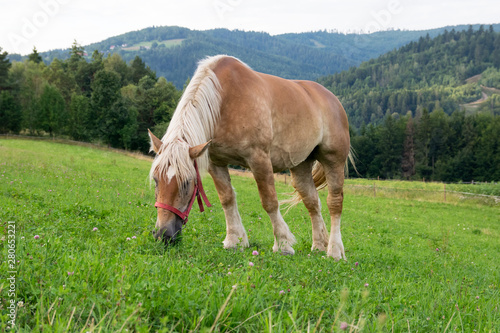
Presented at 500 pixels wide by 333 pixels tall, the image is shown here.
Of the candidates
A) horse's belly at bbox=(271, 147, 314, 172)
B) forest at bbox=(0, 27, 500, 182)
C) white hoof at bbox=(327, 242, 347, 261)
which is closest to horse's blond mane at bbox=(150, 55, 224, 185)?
horse's belly at bbox=(271, 147, 314, 172)

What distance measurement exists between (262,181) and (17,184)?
8.02m

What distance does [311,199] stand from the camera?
700 centimetres

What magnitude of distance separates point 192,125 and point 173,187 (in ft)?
2.85

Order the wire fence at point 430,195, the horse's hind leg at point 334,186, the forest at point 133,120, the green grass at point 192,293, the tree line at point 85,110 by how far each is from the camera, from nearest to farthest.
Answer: the green grass at point 192,293, the horse's hind leg at point 334,186, the wire fence at point 430,195, the tree line at point 85,110, the forest at point 133,120

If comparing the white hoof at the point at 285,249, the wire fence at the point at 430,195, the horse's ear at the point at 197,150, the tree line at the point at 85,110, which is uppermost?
the horse's ear at the point at 197,150

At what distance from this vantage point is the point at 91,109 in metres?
62.6

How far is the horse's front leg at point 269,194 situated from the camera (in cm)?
532

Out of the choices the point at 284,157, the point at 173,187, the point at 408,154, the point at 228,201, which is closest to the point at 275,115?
the point at 284,157

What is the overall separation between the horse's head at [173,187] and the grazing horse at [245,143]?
0.01 meters

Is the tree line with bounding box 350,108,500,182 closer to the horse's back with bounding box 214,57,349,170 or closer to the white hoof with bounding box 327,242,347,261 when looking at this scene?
the horse's back with bounding box 214,57,349,170

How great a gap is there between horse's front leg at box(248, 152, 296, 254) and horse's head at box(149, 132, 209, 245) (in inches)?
44.0

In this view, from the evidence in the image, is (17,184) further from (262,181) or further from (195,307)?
(195,307)

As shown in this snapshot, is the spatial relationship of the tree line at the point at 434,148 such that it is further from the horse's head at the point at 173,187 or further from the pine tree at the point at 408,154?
the horse's head at the point at 173,187

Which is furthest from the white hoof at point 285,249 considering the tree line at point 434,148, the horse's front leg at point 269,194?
the tree line at point 434,148
